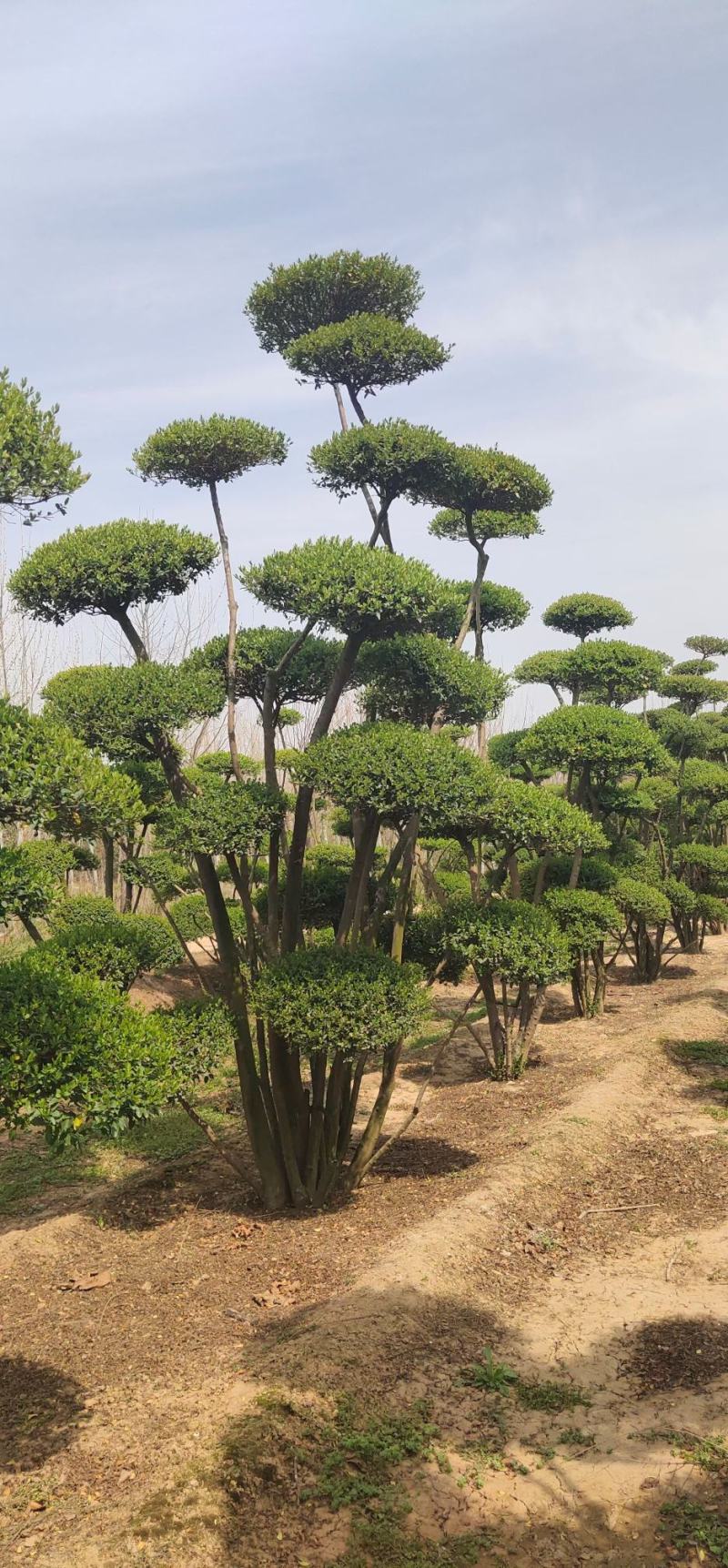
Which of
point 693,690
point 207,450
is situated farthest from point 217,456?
point 693,690

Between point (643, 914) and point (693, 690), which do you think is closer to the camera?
point (643, 914)

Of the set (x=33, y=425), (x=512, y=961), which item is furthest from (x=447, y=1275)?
(x=33, y=425)

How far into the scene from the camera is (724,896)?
55.8ft

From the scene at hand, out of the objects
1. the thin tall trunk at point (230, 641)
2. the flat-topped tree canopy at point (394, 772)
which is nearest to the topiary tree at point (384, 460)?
the thin tall trunk at point (230, 641)

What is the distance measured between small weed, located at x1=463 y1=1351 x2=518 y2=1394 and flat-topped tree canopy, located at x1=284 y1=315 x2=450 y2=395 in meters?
7.08

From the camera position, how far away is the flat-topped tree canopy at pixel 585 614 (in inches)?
647

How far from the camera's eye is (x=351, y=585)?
6.14 metres

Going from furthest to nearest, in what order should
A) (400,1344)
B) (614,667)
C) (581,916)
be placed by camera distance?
(614,667), (581,916), (400,1344)

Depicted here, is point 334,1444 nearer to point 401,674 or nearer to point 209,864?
point 209,864

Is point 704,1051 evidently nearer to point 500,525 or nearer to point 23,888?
point 500,525

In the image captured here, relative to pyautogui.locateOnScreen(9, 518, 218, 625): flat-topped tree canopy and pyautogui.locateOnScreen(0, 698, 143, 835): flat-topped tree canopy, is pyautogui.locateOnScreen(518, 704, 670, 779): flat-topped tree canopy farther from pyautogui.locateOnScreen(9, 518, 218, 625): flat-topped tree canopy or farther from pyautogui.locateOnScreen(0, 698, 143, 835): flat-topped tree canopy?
pyautogui.locateOnScreen(0, 698, 143, 835): flat-topped tree canopy

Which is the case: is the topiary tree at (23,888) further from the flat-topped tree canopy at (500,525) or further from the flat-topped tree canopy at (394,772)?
the flat-topped tree canopy at (500,525)

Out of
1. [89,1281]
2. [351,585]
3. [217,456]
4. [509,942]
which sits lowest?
[89,1281]

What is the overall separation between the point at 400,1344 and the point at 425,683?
4684 mm
